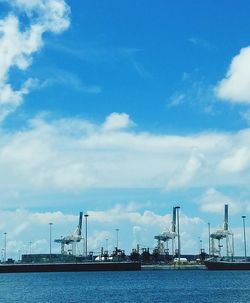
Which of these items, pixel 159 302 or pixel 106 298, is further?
pixel 106 298

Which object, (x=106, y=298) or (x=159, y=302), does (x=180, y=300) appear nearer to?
(x=159, y=302)

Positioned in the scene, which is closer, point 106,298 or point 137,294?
point 106,298

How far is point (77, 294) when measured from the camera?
116 metres

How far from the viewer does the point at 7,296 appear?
116m

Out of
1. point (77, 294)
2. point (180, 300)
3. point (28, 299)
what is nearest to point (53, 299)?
point (28, 299)

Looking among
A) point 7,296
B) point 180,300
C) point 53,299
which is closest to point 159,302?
point 180,300

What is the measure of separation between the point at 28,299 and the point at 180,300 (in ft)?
82.8

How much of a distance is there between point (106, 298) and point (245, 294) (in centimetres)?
2276

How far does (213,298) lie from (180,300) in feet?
19.7

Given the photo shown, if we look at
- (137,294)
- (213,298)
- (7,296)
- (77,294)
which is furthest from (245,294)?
(7,296)

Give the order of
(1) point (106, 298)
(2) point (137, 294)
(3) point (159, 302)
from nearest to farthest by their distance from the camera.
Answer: (3) point (159, 302)
(1) point (106, 298)
(2) point (137, 294)

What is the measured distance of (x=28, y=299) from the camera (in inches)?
4213

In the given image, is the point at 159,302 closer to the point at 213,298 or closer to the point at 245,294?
the point at 213,298

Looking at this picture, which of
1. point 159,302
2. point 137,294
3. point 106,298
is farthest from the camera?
point 137,294
